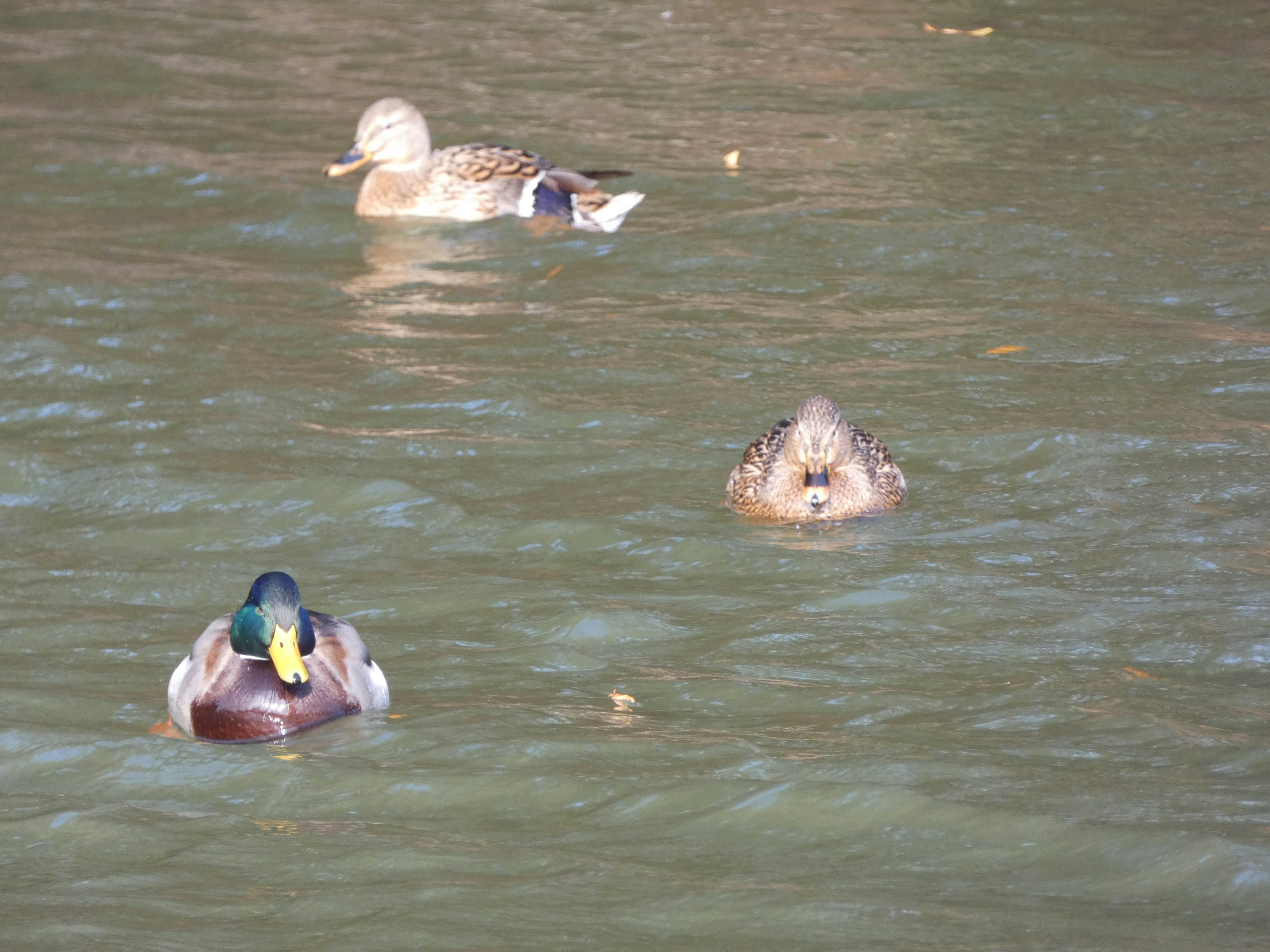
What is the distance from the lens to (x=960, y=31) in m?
17.0

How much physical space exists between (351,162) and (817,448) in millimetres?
6580

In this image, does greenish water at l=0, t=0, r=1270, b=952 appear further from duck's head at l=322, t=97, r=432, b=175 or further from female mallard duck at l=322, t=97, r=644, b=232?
duck's head at l=322, t=97, r=432, b=175

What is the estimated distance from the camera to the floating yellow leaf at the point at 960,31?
16.8 meters

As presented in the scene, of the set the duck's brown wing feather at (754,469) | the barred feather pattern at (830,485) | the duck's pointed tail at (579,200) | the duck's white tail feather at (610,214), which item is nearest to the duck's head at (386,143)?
the duck's pointed tail at (579,200)

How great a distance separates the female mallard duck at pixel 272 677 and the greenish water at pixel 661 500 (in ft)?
0.45

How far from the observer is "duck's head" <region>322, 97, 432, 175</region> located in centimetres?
1362

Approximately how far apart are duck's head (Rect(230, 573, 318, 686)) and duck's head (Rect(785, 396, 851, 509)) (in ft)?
9.50

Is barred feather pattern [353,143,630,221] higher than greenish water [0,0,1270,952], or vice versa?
barred feather pattern [353,143,630,221]

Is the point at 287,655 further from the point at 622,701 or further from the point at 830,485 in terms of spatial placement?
the point at 830,485

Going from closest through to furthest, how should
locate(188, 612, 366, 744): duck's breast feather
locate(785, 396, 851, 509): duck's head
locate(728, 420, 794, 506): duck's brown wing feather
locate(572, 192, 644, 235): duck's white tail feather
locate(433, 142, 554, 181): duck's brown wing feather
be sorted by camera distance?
locate(188, 612, 366, 744): duck's breast feather, locate(785, 396, 851, 509): duck's head, locate(728, 420, 794, 506): duck's brown wing feather, locate(572, 192, 644, 235): duck's white tail feather, locate(433, 142, 554, 181): duck's brown wing feather

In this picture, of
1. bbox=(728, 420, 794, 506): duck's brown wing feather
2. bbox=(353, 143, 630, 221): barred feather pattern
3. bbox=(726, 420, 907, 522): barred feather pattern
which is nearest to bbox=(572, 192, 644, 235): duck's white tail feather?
bbox=(353, 143, 630, 221): barred feather pattern

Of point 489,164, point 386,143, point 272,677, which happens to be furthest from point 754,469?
point 386,143

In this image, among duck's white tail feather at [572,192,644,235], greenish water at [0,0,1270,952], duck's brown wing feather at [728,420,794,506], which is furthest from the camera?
duck's white tail feather at [572,192,644,235]

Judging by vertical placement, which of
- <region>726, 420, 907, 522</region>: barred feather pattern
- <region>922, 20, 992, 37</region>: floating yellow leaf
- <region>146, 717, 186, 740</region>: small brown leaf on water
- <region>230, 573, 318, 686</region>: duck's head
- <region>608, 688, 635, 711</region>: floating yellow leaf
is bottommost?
<region>146, 717, 186, 740</region>: small brown leaf on water
